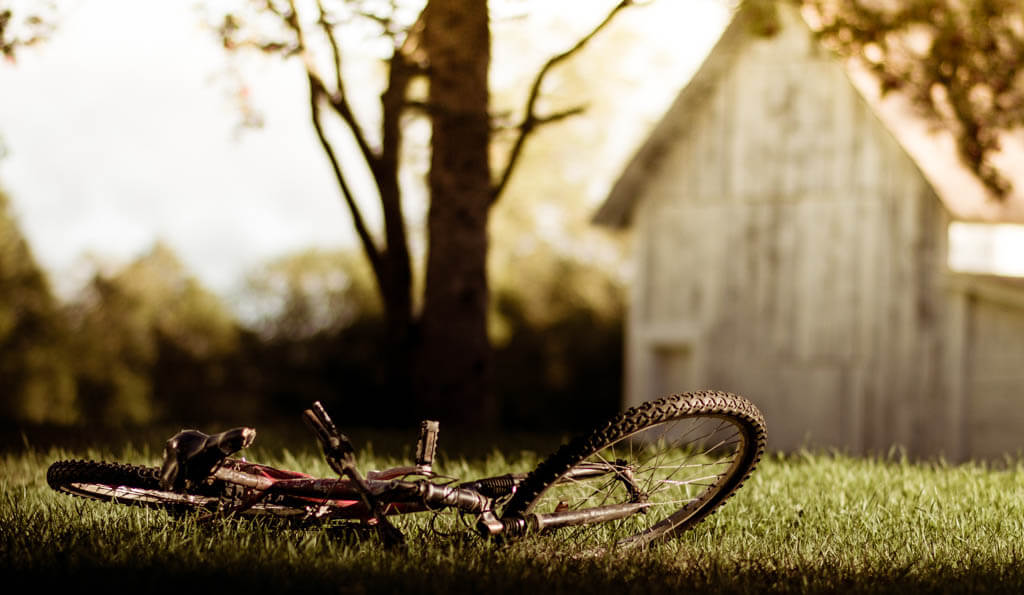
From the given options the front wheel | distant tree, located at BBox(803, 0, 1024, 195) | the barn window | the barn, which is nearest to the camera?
the front wheel

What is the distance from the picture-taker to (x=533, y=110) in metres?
11.8

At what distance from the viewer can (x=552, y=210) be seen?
122 feet

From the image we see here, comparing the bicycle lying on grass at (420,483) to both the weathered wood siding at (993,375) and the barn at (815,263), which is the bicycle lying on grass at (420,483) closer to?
the barn at (815,263)

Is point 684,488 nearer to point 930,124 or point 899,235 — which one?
point 930,124

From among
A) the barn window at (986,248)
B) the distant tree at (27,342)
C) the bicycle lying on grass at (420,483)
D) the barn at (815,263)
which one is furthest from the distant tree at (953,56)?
the distant tree at (27,342)

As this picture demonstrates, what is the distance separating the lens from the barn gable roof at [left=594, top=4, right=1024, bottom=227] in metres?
15.8

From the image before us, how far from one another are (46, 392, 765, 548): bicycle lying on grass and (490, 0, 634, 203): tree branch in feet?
20.4

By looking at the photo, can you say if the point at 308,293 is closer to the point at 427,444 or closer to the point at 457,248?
the point at 457,248

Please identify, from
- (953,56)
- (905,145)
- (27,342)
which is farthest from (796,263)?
(27,342)

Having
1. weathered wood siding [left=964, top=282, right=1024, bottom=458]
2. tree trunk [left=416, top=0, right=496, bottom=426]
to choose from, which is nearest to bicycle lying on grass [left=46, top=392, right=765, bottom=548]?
tree trunk [left=416, top=0, right=496, bottom=426]

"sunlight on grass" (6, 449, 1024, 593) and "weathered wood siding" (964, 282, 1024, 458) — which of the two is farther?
"weathered wood siding" (964, 282, 1024, 458)

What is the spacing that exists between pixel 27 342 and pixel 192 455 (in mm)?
21867

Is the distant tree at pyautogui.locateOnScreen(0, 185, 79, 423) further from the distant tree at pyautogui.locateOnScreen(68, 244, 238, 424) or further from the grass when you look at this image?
the grass

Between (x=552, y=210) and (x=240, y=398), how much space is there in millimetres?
14221
